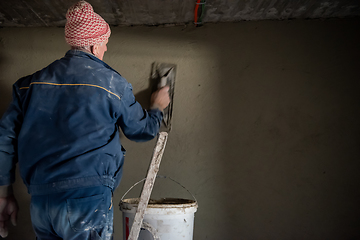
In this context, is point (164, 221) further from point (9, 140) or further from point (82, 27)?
point (82, 27)

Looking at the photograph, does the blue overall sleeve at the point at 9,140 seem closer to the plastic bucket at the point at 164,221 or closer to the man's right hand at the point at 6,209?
the man's right hand at the point at 6,209

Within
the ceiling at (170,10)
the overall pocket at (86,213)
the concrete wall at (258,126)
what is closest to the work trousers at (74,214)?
the overall pocket at (86,213)

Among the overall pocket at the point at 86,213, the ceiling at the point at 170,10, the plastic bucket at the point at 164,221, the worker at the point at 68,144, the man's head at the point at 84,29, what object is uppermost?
the ceiling at the point at 170,10

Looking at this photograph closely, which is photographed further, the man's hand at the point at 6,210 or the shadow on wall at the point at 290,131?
the shadow on wall at the point at 290,131

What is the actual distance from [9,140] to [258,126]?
175 centimetres

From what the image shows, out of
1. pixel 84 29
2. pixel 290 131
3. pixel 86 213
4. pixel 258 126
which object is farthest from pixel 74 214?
pixel 290 131

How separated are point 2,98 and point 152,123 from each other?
174 cm

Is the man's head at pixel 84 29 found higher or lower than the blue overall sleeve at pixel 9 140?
higher

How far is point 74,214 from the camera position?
1097 millimetres

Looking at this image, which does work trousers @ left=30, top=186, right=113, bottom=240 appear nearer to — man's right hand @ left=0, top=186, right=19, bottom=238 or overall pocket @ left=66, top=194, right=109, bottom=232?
Answer: overall pocket @ left=66, top=194, right=109, bottom=232

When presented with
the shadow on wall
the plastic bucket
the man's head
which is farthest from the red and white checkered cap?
the shadow on wall

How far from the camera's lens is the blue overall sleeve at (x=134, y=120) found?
4.30 ft

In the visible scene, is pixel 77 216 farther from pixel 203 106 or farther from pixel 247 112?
pixel 247 112

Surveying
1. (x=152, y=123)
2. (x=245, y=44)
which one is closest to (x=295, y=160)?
(x=245, y=44)
